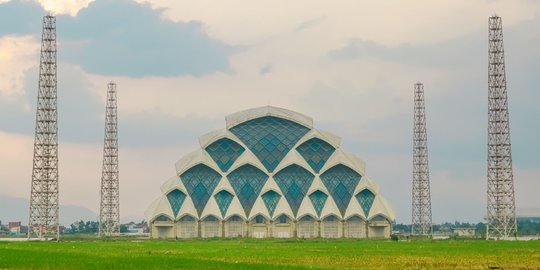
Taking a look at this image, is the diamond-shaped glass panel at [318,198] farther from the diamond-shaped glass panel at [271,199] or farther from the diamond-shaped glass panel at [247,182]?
the diamond-shaped glass panel at [247,182]

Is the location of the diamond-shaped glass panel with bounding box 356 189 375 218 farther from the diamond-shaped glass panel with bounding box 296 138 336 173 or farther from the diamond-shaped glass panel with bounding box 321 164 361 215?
the diamond-shaped glass panel with bounding box 296 138 336 173

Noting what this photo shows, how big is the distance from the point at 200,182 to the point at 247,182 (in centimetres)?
777

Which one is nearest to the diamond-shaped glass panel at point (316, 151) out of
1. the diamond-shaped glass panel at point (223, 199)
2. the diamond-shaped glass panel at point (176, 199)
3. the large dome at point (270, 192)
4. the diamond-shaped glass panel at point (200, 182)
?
the large dome at point (270, 192)

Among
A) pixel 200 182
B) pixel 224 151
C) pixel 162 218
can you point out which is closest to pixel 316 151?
pixel 224 151

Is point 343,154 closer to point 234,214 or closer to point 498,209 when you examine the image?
point 234,214

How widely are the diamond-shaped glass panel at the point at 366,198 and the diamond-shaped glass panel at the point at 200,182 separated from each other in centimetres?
2297

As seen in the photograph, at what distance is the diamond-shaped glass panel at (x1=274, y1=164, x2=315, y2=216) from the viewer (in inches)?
5906

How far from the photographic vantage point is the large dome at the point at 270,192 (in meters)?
149

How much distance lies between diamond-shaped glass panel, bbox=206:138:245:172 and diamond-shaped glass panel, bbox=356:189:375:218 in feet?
67.0

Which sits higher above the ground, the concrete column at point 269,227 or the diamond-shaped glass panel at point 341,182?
the diamond-shaped glass panel at point 341,182

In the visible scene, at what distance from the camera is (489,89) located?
124 m

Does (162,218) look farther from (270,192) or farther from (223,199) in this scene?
(270,192)

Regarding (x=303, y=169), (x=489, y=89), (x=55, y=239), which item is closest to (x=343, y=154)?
(x=303, y=169)

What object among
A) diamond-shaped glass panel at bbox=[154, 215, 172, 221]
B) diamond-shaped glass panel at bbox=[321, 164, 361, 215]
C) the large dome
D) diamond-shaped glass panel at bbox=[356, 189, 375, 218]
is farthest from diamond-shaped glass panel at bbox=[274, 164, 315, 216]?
diamond-shaped glass panel at bbox=[154, 215, 172, 221]
